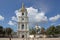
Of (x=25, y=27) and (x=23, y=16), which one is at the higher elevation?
(x=23, y=16)

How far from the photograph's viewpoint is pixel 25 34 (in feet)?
167

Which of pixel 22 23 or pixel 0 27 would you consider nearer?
pixel 22 23

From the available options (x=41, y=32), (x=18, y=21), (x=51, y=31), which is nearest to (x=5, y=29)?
(x=18, y=21)

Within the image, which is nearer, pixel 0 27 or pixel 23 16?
pixel 23 16

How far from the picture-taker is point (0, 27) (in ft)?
183

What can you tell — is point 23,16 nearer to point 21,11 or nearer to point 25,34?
point 21,11

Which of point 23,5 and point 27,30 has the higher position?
point 23,5

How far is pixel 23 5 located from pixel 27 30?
850cm

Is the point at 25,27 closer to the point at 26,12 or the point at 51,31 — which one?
the point at 26,12

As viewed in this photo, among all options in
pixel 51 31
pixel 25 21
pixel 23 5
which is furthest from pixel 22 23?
pixel 51 31

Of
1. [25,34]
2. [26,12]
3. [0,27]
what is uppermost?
[26,12]

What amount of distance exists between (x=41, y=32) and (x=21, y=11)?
32.1 feet

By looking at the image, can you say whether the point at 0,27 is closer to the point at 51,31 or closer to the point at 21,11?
the point at 21,11

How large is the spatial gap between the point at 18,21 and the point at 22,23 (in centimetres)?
146
